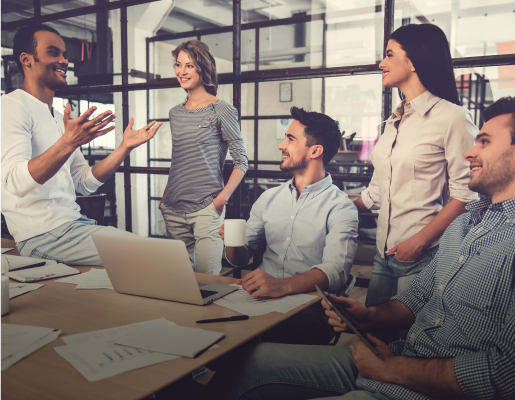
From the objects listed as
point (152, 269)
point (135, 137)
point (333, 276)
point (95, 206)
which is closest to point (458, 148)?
point (333, 276)

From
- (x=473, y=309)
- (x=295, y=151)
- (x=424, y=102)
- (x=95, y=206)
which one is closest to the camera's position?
(x=473, y=309)

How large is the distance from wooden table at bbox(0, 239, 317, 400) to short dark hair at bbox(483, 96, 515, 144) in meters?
0.86

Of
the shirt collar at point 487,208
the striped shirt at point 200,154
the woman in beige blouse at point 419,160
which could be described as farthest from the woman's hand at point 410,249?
the striped shirt at point 200,154

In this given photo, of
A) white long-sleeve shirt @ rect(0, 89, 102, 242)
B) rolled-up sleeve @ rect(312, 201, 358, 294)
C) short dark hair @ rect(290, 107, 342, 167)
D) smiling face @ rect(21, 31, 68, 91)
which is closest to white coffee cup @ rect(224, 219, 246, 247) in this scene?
rolled-up sleeve @ rect(312, 201, 358, 294)

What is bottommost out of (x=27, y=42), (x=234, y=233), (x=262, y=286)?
(x=262, y=286)

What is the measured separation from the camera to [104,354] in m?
0.95

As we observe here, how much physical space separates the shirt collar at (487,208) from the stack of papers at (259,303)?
569 millimetres

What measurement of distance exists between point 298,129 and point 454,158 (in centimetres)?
76

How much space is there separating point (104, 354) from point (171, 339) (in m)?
0.16

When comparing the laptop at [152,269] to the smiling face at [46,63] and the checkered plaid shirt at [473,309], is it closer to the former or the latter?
the checkered plaid shirt at [473,309]

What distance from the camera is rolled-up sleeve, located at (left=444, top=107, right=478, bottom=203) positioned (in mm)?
1638

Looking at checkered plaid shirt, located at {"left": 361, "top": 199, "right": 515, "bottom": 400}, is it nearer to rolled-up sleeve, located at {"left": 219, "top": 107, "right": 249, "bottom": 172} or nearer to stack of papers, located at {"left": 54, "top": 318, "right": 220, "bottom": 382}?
stack of papers, located at {"left": 54, "top": 318, "right": 220, "bottom": 382}

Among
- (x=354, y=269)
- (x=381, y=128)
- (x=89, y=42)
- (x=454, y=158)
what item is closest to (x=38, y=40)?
(x=381, y=128)

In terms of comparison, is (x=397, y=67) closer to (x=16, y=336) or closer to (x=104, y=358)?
(x=104, y=358)
